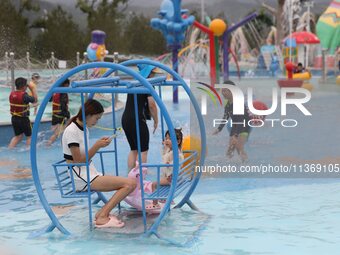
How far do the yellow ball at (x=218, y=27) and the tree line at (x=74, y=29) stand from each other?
20.8 m

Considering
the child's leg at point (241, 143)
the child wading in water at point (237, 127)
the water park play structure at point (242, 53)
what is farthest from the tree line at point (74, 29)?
the child's leg at point (241, 143)

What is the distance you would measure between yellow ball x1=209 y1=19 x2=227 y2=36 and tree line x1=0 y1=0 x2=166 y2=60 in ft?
68.4

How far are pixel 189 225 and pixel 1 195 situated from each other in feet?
7.91

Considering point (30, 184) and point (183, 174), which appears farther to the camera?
point (30, 184)

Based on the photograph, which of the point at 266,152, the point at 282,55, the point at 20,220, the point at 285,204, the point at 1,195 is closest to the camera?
the point at 20,220

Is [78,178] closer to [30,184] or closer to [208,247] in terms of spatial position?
[208,247]

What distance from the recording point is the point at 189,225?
5418mm

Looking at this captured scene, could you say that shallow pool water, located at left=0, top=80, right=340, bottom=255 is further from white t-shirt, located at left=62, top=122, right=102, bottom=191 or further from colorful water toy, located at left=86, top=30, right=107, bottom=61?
colorful water toy, located at left=86, top=30, right=107, bottom=61

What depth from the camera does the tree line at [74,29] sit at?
43.4m

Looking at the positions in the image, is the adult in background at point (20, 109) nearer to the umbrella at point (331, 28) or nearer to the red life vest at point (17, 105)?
the red life vest at point (17, 105)

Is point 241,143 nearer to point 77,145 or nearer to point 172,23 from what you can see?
point 77,145

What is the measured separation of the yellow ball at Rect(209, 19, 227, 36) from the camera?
19.9 metres

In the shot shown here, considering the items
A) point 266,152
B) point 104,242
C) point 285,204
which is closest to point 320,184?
point 285,204

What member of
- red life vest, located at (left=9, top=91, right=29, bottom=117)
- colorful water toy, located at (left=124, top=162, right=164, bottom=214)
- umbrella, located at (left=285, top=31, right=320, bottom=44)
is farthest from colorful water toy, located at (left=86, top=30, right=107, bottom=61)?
colorful water toy, located at (left=124, top=162, right=164, bottom=214)
